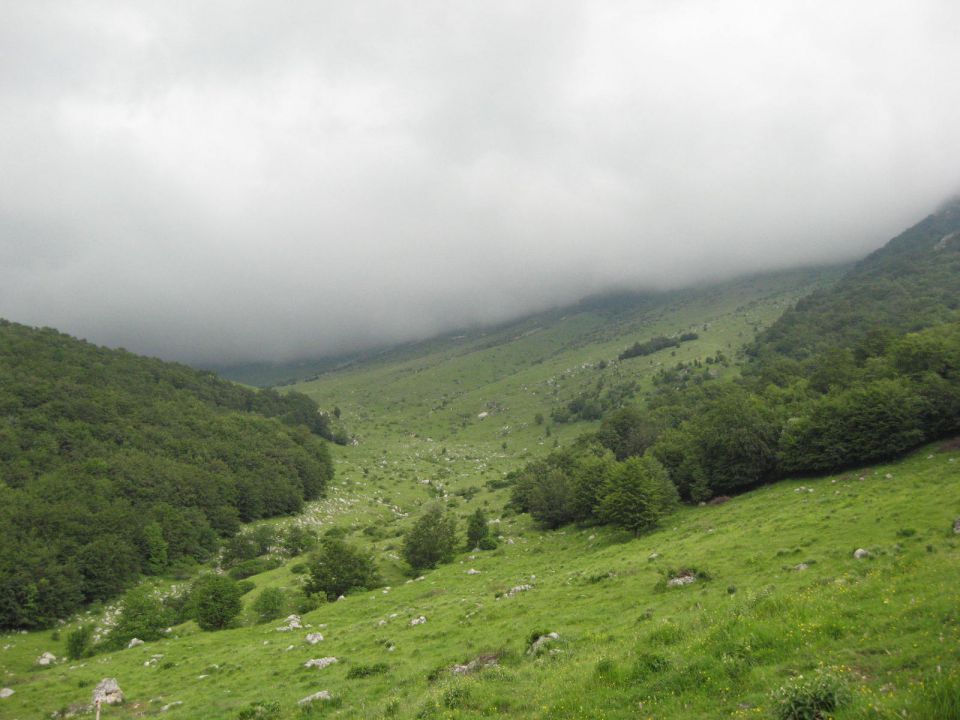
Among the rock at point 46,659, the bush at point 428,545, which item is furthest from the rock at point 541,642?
the rock at point 46,659

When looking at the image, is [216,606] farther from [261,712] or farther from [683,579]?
[683,579]

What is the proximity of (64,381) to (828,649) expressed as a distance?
127545 mm

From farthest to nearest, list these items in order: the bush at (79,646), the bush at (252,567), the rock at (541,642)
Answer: the bush at (252,567) < the bush at (79,646) < the rock at (541,642)

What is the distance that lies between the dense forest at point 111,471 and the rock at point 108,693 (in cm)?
3441

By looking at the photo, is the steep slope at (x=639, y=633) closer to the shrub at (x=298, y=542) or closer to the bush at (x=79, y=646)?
the bush at (x=79, y=646)

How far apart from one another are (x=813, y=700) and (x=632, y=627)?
13342 millimetres

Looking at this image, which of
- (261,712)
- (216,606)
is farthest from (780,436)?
(216,606)

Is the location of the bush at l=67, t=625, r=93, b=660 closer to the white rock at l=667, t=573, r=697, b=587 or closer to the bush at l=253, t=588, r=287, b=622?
the bush at l=253, t=588, r=287, b=622

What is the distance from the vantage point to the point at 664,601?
25.0m

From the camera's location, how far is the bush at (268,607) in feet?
153

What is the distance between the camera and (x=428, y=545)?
57812 millimetres

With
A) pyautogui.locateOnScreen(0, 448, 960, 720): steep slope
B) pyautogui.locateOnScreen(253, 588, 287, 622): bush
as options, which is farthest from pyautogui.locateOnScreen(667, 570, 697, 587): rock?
pyautogui.locateOnScreen(253, 588, 287, 622): bush

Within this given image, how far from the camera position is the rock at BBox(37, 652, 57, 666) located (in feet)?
137

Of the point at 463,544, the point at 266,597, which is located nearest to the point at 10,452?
the point at 266,597
